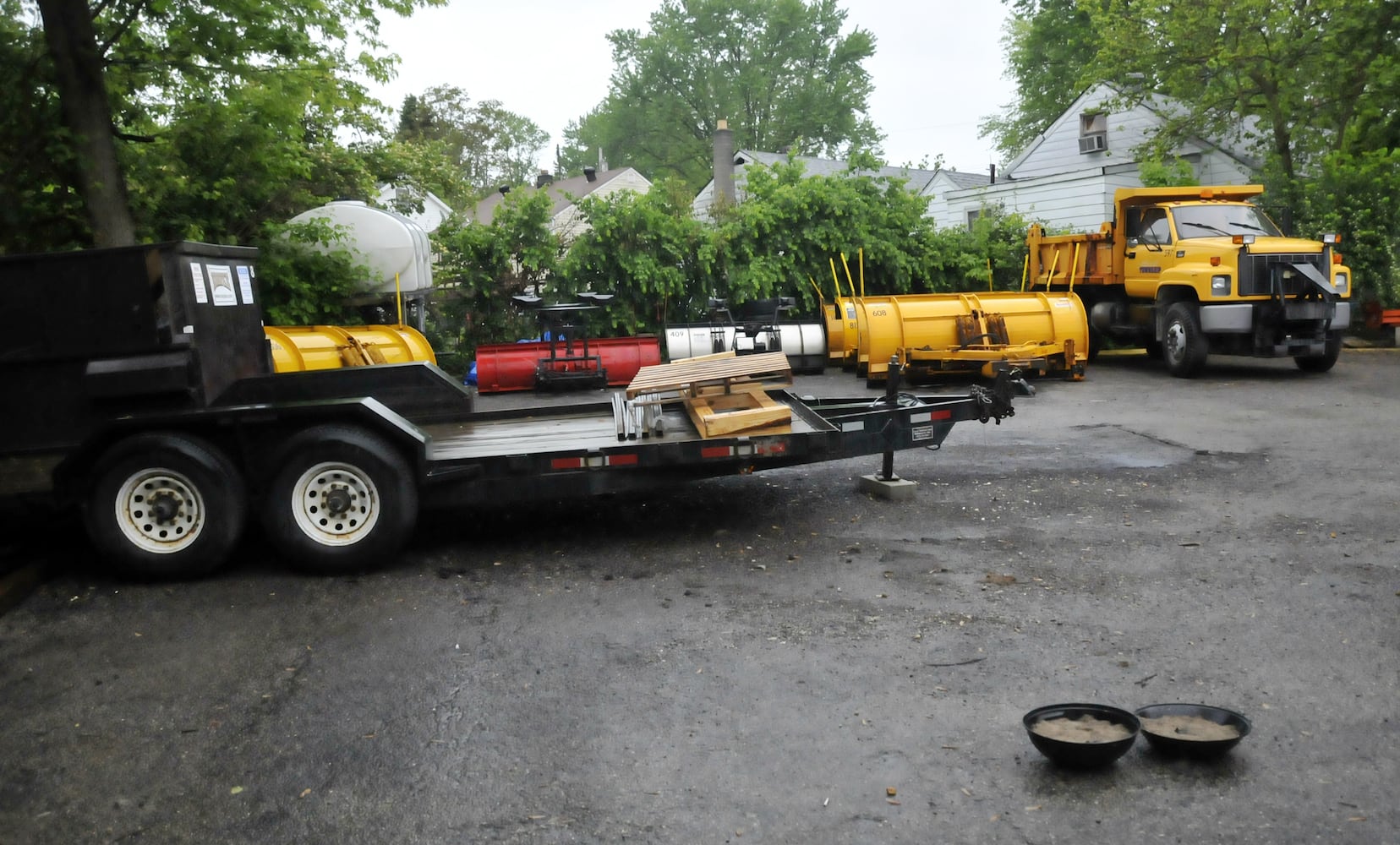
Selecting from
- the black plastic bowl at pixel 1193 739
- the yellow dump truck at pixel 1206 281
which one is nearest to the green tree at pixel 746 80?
the yellow dump truck at pixel 1206 281

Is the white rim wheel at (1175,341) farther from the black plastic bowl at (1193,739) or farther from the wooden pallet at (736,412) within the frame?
the black plastic bowl at (1193,739)

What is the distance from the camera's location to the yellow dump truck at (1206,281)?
1495 cm

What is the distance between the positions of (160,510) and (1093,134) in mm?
35933

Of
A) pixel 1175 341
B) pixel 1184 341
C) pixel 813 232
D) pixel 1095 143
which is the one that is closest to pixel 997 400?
pixel 1184 341

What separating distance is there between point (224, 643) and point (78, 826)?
Result: 6.17 feet

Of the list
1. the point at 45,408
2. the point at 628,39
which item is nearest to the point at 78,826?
the point at 45,408

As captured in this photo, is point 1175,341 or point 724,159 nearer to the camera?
point 1175,341

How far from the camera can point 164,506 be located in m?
6.69

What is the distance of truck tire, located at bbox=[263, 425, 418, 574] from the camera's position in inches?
265

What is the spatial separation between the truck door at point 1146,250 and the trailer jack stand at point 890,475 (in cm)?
961

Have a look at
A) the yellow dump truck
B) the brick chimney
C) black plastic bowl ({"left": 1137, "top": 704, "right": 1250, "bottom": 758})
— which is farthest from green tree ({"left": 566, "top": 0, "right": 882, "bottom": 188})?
black plastic bowl ({"left": 1137, "top": 704, "right": 1250, "bottom": 758})

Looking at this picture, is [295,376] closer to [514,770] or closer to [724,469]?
[724,469]

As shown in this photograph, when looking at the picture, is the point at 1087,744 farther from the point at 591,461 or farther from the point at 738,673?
the point at 591,461

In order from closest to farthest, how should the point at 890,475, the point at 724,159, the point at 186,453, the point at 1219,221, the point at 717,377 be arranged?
the point at 186,453, the point at 717,377, the point at 890,475, the point at 1219,221, the point at 724,159
